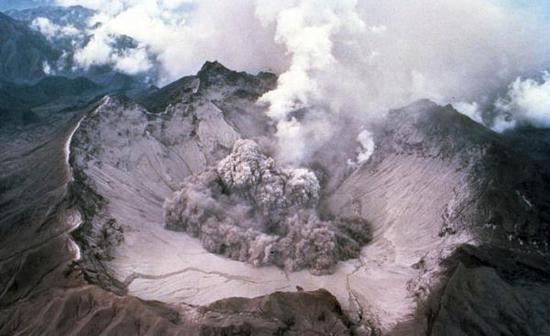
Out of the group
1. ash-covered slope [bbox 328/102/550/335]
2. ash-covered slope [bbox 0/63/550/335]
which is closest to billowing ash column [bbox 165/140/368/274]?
ash-covered slope [bbox 0/63/550/335]

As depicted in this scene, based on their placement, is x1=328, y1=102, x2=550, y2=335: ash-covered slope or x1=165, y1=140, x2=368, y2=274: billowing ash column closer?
x1=328, y1=102, x2=550, y2=335: ash-covered slope

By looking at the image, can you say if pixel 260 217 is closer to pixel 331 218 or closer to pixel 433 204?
pixel 331 218

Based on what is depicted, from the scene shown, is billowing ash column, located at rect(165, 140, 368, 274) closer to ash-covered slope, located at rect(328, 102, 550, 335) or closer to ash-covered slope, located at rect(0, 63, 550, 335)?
ash-covered slope, located at rect(0, 63, 550, 335)

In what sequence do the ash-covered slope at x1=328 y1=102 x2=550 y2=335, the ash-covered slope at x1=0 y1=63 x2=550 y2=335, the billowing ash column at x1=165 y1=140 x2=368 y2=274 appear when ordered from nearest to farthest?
the ash-covered slope at x1=0 y1=63 x2=550 y2=335, the ash-covered slope at x1=328 y1=102 x2=550 y2=335, the billowing ash column at x1=165 y1=140 x2=368 y2=274

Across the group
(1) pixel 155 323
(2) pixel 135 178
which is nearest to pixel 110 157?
(2) pixel 135 178

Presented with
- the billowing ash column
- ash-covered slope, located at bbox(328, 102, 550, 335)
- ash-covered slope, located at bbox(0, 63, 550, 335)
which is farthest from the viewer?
the billowing ash column

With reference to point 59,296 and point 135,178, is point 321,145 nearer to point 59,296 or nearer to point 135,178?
point 135,178

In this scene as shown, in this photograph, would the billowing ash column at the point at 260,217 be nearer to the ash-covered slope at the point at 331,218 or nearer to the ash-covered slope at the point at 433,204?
the ash-covered slope at the point at 331,218

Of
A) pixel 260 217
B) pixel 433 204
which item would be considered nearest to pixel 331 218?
pixel 260 217
